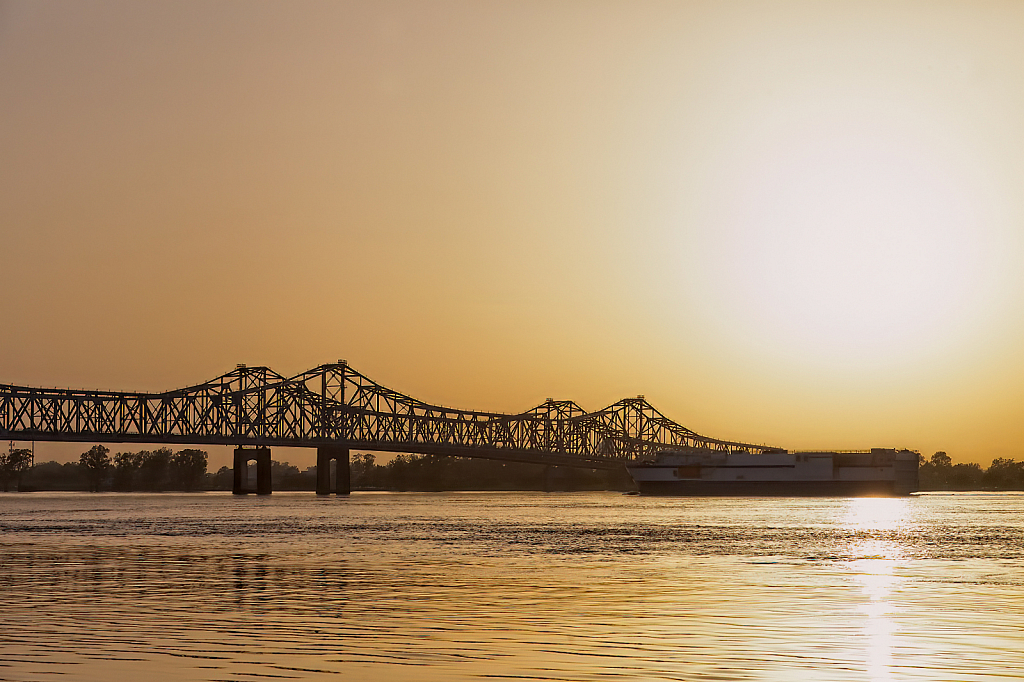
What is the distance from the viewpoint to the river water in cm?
2066

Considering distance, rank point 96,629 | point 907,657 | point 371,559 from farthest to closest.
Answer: point 371,559 → point 96,629 → point 907,657

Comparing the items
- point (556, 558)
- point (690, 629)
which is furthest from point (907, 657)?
point (556, 558)

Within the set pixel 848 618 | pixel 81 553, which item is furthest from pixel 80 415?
pixel 848 618

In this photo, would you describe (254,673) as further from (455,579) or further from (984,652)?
(455,579)

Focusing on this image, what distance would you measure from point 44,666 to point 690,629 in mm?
11984

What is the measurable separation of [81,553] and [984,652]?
37947 millimetres

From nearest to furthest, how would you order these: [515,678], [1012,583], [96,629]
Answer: [515,678] < [96,629] < [1012,583]

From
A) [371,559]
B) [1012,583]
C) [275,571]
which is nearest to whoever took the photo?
[1012,583]

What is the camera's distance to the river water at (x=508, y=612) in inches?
813

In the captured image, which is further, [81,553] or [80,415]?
[80,415]

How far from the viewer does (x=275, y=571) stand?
41.9 metres

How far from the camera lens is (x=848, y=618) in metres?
27.6

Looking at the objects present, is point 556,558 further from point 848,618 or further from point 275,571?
point 848,618

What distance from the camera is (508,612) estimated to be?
29.0 m
